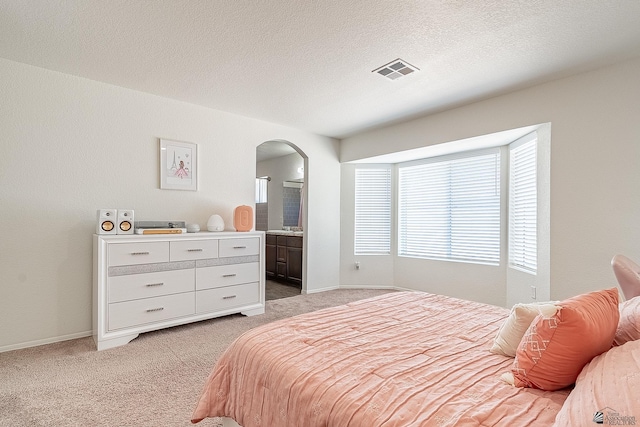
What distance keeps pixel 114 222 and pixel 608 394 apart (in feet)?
11.5

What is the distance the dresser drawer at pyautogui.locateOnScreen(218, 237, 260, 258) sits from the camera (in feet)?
11.8

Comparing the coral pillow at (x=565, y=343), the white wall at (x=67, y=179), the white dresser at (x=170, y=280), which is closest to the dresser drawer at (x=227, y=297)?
the white dresser at (x=170, y=280)

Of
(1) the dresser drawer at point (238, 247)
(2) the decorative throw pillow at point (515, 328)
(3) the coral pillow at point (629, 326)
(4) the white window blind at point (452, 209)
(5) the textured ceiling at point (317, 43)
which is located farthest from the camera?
(4) the white window blind at point (452, 209)

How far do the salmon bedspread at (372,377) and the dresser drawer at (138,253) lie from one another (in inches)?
75.3

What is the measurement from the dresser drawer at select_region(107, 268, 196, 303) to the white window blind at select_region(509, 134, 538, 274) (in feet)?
12.4

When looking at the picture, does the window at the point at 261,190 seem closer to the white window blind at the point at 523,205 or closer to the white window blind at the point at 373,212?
the white window blind at the point at 373,212

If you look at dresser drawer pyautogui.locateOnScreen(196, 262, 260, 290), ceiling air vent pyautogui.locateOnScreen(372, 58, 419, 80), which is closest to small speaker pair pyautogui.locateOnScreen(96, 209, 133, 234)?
dresser drawer pyautogui.locateOnScreen(196, 262, 260, 290)

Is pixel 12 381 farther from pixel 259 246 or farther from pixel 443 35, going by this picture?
pixel 443 35

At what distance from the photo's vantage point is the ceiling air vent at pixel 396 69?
109 inches

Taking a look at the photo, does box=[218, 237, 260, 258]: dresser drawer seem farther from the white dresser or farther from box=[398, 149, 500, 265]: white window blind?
box=[398, 149, 500, 265]: white window blind

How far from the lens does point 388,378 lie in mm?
1163

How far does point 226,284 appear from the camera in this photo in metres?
3.61

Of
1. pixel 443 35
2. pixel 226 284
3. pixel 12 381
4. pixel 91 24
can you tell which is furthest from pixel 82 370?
pixel 443 35

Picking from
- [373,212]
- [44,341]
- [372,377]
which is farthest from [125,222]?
[373,212]
